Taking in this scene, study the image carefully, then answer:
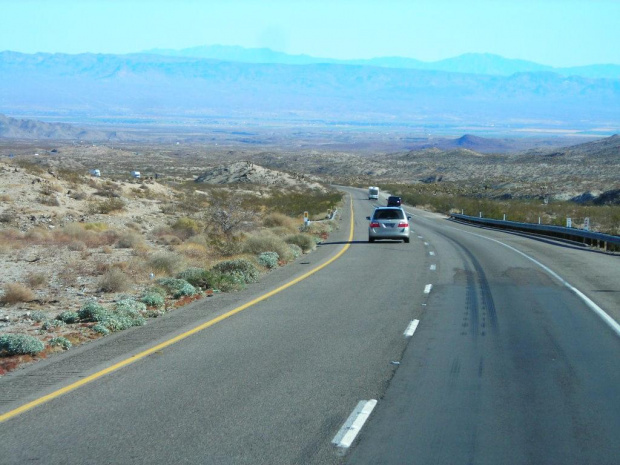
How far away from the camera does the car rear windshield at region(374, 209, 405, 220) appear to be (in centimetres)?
3114

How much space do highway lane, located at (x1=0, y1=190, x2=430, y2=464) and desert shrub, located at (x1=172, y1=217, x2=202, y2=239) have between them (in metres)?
18.9

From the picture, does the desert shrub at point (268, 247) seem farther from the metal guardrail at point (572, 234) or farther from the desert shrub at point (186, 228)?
the metal guardrail at point (572, 234)

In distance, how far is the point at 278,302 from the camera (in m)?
14.8

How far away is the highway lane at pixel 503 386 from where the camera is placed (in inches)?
262

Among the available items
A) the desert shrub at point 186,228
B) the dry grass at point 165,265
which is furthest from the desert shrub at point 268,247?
the desert shrub at point 186,228

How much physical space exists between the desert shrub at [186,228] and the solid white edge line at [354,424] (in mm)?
24586

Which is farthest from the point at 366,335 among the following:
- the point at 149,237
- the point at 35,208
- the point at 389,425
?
the point at 35,208

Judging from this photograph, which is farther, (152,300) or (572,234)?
(572,234)

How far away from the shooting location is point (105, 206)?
3928cm

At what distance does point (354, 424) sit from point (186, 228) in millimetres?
27525

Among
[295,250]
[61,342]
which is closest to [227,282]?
[61,342]

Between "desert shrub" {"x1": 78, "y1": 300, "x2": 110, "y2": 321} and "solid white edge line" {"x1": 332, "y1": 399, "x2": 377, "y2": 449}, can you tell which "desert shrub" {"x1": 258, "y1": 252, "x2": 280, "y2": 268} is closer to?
"desert shrub" {"x1": 78, "y1": 300, "x2": 110, "y2": 321}

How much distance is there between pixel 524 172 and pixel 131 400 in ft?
399

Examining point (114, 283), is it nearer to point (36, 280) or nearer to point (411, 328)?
point (36, 280)
